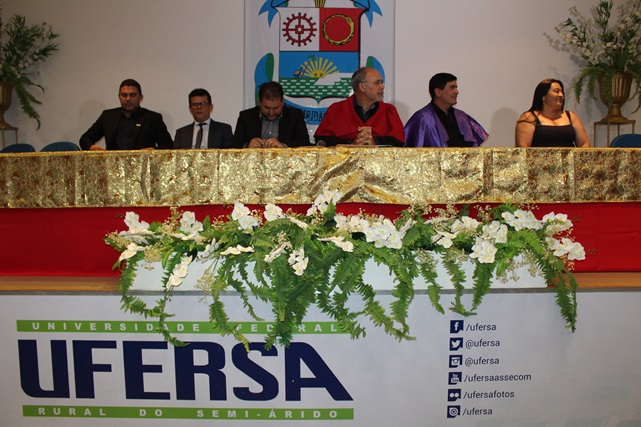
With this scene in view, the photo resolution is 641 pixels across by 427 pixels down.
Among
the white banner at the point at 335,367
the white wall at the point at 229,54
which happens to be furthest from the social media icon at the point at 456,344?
the white wall at the point at 229,54

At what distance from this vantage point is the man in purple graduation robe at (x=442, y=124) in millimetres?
3686

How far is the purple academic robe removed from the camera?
3672 millimetres

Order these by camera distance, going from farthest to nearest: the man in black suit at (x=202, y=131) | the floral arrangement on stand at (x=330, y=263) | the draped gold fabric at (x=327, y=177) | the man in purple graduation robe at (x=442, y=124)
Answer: the man in black suit at (x=202, y=131) → the man in purple graduation robe at (x=442, y=124) → the draped gold fabric at (x=327, y=177) → the floral arrangement on stand at (x=330, y=263)

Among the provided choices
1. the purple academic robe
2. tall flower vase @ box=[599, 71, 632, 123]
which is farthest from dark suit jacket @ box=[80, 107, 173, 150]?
tall flower vase @ box=[599, 71, 632, 123]

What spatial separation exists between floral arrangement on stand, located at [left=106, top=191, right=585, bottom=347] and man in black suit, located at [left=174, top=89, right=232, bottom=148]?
2.33 m

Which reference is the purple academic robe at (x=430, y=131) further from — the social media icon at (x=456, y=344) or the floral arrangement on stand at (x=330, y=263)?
the social media icon at (x=456, y=344)

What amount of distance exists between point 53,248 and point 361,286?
185 centimetres

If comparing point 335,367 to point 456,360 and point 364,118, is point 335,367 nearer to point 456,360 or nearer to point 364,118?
point 456,360

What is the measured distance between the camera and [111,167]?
9.33 ft

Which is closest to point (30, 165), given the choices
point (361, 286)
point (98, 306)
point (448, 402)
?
point (98, 306)

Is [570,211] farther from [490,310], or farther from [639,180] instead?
[490,310]

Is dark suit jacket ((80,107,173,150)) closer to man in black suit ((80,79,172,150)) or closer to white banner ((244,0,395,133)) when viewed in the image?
man in black suit ((80,79,172,150))

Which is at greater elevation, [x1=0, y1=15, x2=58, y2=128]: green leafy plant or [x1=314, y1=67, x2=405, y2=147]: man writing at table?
[x1=0, y1=15, x2=58, y2=128]: green leafy plant

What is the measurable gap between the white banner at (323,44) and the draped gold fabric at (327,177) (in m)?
2.58
